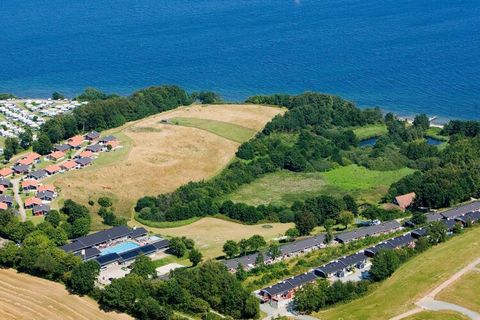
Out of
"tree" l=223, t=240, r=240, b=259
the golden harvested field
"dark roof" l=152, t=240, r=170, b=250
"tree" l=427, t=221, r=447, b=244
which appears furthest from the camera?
"dark roof" l=152, t=240, r=170, b=250

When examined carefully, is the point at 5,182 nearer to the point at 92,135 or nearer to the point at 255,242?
the point at 92,135

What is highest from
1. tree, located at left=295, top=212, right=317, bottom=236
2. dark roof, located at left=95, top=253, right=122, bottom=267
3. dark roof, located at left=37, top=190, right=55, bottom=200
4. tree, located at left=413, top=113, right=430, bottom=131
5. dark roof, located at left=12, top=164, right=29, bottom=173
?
tree, located at left=413, top=113, right=430, bottom=131

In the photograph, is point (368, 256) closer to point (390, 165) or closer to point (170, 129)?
point (390, 165)

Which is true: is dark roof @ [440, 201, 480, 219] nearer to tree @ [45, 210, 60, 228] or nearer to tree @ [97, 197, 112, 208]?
tree @ [97, 197, 112, 208]

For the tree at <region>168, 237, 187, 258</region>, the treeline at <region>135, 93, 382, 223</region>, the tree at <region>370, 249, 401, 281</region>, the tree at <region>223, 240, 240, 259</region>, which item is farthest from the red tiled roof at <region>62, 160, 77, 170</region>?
the tree at <region>370, 249, 401, 281</region>

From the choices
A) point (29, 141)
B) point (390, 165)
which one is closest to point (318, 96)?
point (390, 165)

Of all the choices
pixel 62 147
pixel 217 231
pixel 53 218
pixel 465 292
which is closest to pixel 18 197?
pixel 53 218

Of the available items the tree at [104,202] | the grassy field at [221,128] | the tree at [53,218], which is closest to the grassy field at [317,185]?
the grassy field at [221,128]
